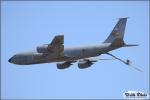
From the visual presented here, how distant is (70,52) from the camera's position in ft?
181

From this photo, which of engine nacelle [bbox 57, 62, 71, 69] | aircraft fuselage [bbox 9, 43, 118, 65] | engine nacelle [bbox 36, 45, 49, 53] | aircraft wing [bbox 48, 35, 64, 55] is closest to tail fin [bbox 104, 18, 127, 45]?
aircraft fuselage [bbox 9, 43, 118, 65]

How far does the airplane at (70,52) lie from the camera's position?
170 ft

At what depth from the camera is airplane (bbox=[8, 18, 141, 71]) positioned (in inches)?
2039

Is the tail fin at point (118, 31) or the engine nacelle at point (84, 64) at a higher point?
the tail fin at point (118, 31)

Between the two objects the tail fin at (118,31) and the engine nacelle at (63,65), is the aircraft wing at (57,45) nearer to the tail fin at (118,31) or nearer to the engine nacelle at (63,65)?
the engine nacelle at (63,65)

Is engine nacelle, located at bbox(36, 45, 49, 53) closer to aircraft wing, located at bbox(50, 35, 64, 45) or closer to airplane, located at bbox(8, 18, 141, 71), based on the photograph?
airplane, located at bbox(8, 18, 141, 71)

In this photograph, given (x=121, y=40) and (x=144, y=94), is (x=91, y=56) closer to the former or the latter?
(x=121, y=40)

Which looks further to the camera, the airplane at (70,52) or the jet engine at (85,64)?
the jet engine at (85,64)

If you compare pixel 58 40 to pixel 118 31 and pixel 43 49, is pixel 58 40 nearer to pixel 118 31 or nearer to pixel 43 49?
pixel 43 49

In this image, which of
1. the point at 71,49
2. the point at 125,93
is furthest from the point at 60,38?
the point at 125,93

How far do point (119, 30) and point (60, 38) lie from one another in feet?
35.7

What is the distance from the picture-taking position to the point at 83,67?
57.1m

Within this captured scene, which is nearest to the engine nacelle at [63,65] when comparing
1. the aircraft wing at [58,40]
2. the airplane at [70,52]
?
the airplane at [70,52]

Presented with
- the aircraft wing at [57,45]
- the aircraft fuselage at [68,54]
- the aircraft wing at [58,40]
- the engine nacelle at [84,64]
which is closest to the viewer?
the aircraft wing at [58,40]
